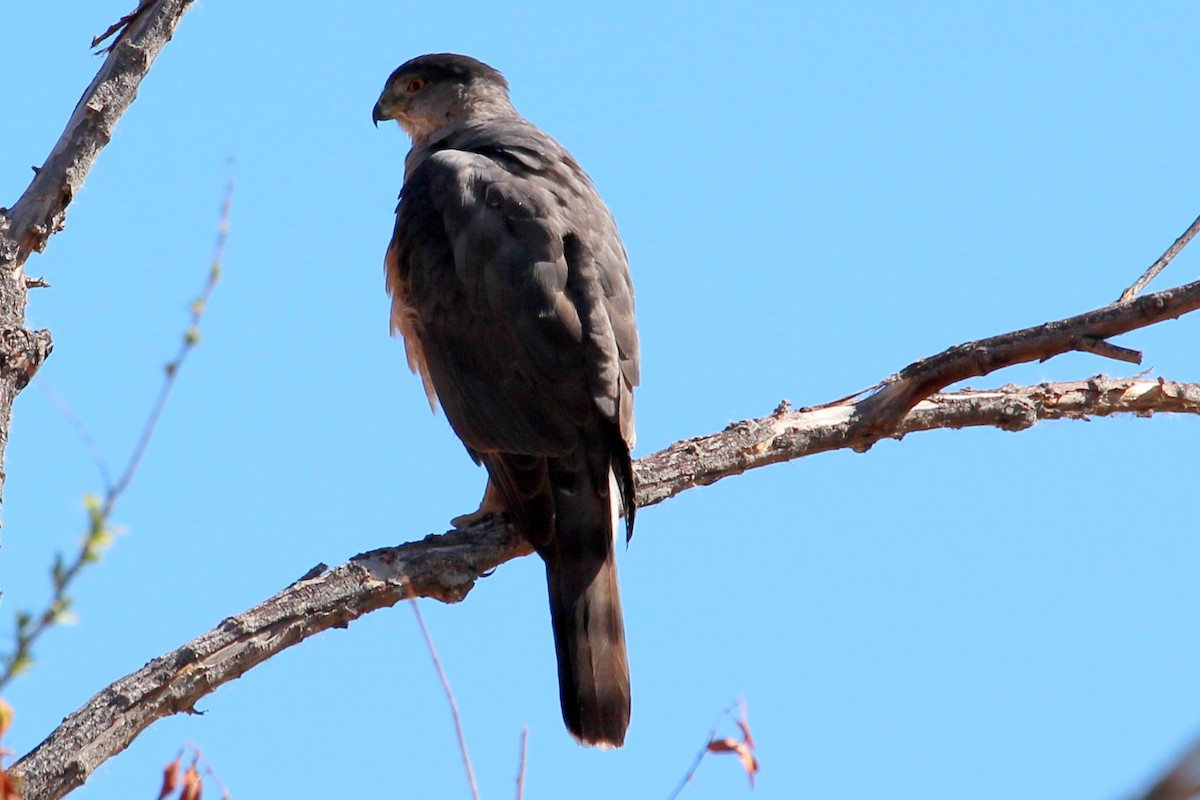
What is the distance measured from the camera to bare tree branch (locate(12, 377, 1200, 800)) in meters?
2.85

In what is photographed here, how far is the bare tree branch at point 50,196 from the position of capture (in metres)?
2.95

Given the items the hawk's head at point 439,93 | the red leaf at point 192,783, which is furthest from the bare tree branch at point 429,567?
the hawk's head at point 439,93

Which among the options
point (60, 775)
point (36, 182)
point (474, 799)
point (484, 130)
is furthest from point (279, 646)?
point (484, 130)

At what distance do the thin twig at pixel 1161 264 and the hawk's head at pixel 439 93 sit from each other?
2.99 meters

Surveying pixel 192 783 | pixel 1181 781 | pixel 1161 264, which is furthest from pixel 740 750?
pixel 1161 264

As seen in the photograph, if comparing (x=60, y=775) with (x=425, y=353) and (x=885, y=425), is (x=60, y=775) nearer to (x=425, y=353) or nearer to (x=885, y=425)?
(x=425, y=353)

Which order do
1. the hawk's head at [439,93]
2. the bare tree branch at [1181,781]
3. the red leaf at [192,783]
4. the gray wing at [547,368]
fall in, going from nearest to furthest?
the bare tree branch at [1181,781]
the red leaf at [192,783]
the gray wing at [547,368]
the hawk's head at [439,93]

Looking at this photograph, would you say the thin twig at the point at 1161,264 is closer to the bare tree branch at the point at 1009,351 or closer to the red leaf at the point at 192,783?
the bare tree branch at the point at 1009,351

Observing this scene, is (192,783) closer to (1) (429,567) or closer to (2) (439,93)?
(1) (429,567)

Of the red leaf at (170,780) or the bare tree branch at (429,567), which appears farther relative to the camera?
the bare tree branch at (429,567)

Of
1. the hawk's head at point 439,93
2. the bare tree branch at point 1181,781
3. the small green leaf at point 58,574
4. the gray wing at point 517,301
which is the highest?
the hawk's head at point 439,93

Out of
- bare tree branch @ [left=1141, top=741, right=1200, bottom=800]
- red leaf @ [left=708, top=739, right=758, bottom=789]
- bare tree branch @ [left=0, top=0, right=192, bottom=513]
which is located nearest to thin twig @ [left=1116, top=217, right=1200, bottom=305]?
red leaf @ [left=708, top=739, right=758, bottom=789]

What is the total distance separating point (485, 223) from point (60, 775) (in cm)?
229

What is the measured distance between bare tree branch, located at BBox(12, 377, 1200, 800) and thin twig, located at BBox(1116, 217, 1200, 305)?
616 millimetres
